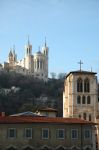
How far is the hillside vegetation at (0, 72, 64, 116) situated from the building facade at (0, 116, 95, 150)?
67797 millimetres

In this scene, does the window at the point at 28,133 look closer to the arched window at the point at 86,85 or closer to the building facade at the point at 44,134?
the building facade at the point at 44,134

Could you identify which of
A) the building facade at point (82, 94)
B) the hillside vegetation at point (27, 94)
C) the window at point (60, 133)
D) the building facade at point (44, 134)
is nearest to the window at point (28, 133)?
the building facade at point (44, 134)

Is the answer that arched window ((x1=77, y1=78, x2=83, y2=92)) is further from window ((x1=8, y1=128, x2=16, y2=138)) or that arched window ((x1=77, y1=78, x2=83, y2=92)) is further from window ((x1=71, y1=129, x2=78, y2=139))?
window ((x1=8, y1=128, x2=16, y2=138))

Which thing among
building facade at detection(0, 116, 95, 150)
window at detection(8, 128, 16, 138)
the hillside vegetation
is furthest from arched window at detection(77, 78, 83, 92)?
the hillside vegetation

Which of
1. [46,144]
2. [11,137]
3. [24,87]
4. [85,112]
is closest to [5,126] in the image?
[11,137]

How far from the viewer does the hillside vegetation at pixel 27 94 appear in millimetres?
140750

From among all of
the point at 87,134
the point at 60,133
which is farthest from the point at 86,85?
the point at 60,133

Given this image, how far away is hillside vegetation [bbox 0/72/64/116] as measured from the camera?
14075 cm

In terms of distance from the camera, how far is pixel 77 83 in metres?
82.7

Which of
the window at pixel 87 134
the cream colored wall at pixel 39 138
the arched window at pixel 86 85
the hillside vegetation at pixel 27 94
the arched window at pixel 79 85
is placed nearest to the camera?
the cream colored wall at pixel 39 138

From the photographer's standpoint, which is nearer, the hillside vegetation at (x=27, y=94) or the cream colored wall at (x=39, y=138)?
the cream colored wall at (x=39, y=138)

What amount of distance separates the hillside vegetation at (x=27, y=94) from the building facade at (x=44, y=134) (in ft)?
222

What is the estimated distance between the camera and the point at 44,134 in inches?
2179

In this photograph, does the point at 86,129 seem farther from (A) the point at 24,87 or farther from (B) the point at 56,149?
(A) the point at 24,87
